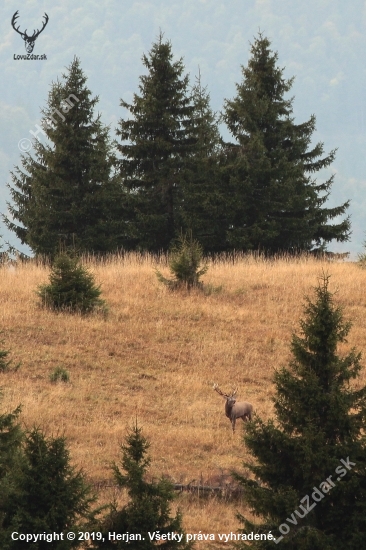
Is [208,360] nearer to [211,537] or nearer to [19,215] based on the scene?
[211,537]

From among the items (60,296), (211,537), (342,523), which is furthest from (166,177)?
(342,523)

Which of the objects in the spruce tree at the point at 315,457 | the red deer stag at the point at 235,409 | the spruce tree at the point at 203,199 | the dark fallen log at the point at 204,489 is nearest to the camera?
the spruce tree at the point at 315,457

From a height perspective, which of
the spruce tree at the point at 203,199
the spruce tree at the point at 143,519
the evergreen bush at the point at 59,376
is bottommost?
the evergreen bush at the point at 59,376

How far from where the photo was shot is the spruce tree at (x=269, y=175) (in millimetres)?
31328

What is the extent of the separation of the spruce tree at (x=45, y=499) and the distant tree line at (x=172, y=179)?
75.9ft

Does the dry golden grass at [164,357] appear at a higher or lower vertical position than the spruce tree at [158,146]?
lower

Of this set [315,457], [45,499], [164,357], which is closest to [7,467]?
[45,499]

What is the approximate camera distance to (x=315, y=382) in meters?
8.34

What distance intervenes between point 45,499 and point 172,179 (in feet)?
83.2

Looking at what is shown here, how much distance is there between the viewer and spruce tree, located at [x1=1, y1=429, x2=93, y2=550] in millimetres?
7625

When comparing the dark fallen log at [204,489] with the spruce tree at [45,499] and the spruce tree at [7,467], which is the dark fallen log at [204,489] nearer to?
the spruce tree at [7,467]

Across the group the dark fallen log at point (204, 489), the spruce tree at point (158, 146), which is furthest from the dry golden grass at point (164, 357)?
the spruce tree at point (158, 146)

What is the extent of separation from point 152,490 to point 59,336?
34.4 ft

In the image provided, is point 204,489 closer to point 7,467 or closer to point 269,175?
point 7,467
